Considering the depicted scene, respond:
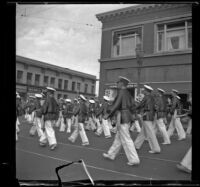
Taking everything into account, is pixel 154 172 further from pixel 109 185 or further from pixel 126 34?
pixel 126 34

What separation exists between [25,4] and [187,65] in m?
1.85

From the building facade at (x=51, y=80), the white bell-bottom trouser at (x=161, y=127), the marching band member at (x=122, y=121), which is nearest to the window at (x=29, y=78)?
the building facade at (x=51, y=80)

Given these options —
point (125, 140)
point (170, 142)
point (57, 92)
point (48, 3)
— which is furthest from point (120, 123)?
point (48, 3)

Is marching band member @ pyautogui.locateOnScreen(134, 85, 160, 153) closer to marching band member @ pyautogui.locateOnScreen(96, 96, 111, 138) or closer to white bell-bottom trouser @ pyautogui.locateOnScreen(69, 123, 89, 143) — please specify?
→ marching band member @ pyautogui.locateOnScreen(96, 96, 111, 138)

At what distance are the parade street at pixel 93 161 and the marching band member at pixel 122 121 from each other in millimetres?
57

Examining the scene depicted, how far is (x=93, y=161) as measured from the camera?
8.14ft

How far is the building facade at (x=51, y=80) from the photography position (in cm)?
265

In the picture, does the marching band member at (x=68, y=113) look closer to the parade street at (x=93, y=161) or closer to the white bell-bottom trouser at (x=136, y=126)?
the parade street at (x=93, y=161)

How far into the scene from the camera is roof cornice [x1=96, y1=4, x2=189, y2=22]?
7.98 feet

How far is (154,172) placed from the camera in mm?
2355

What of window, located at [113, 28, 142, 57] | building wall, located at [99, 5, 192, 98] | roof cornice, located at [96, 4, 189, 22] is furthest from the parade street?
roof cornice, located at [96, 4, 189, 22]

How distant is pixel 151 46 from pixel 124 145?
114 centimetres

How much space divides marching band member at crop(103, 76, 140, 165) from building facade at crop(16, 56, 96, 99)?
1.21ft
